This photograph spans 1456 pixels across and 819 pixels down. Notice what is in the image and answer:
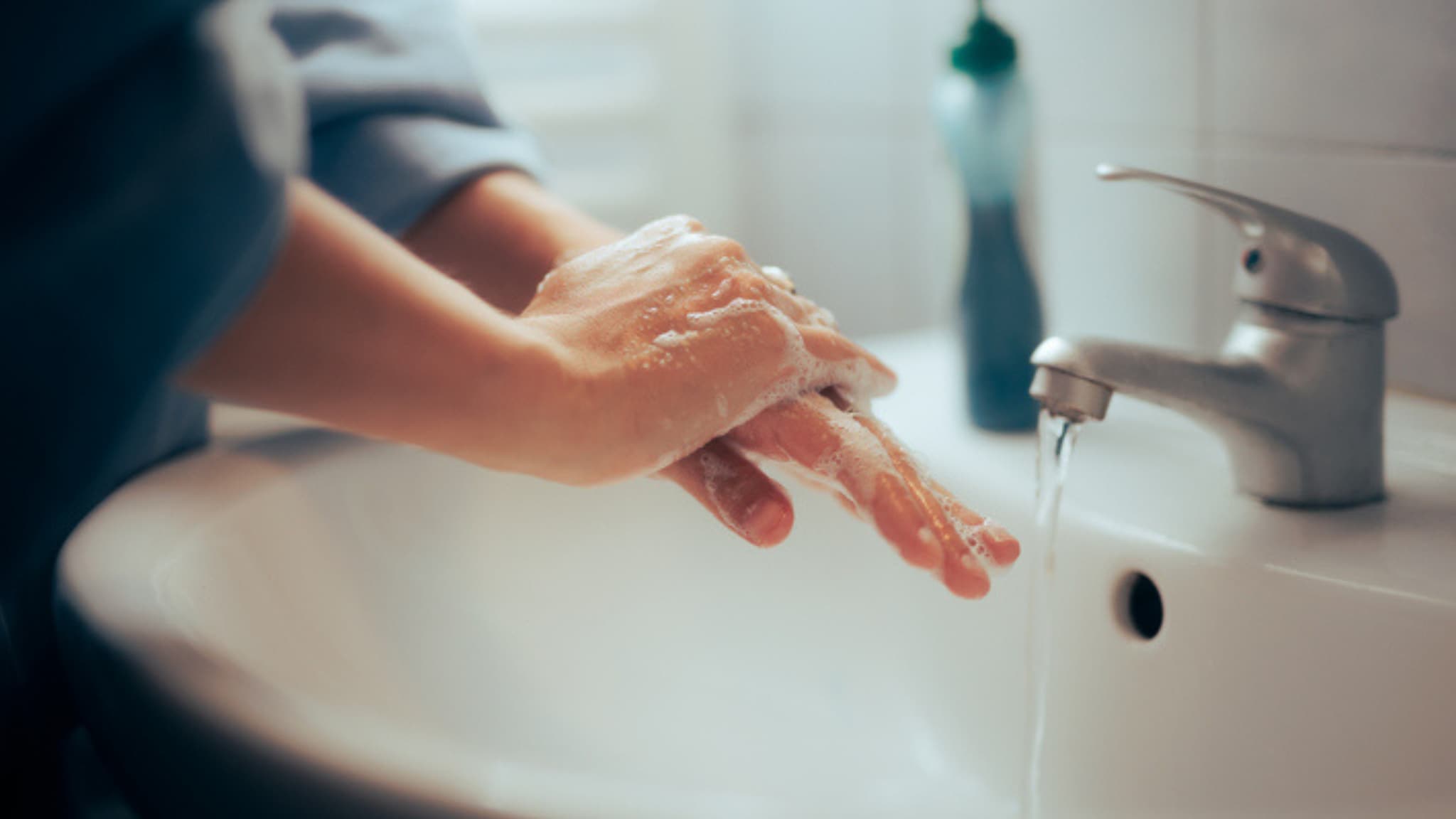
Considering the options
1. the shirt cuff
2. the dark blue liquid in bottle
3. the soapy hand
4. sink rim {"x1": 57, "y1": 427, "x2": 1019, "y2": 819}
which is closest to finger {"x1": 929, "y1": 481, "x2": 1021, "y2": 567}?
the soapy hand

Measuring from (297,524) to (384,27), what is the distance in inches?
10.2

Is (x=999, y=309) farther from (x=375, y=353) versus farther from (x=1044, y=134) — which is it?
(x=375, y=353)

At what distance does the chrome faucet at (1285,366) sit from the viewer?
49cm

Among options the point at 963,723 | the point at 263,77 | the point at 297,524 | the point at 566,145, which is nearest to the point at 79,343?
the point at 263,77

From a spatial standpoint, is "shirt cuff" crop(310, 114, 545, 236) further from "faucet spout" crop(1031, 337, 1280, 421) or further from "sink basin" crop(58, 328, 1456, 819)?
"faucet spout" crop(1031, 337, 1280, 421)

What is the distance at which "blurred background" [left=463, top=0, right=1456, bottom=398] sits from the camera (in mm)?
576

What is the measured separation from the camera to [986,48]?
0.66 m

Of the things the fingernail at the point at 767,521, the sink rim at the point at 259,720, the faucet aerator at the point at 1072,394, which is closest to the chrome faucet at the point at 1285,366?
the faucet aerator at the point at 1072,394

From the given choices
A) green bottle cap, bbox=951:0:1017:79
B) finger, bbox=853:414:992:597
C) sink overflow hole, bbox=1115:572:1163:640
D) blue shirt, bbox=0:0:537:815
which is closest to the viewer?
blue shirt, bbox=0:0:537:815

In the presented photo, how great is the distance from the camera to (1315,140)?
60 centimetres

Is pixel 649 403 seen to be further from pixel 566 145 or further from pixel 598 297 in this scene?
pixel 566 145

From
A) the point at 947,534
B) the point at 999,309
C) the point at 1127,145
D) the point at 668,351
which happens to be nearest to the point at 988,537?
the point at 947,534

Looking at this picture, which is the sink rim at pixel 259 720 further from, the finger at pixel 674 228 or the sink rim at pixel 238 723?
the finger at pixel 674 228

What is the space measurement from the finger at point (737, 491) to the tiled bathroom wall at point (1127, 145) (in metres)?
0.27
